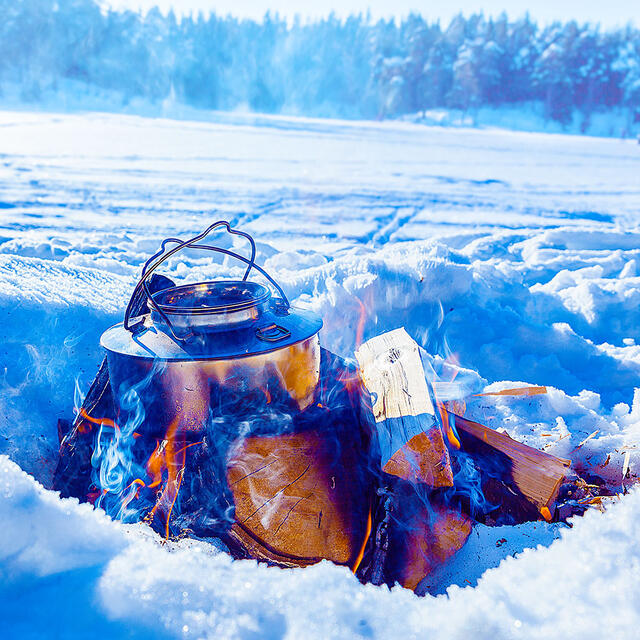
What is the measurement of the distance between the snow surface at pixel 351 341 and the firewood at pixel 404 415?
1.21 ft

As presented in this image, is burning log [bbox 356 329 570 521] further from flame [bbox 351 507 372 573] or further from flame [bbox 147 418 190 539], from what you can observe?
flame [bbox 147 418 190 539]

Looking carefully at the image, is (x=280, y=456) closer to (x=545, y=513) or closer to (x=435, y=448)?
(x=435, y=448)

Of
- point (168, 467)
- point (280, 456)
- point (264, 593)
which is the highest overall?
point (264, 593)

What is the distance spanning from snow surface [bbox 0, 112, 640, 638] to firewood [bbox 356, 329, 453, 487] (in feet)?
1.21

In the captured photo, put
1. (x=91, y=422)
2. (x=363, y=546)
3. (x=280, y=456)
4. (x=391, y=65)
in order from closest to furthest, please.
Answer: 1. (x=363, y=546)
2. (x=280, y=456)
3. (x=91, y=422)
4. (x=391, y=65)

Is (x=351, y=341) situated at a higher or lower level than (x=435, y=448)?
lower

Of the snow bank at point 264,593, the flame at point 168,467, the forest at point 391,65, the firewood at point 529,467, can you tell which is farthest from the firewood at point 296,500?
the forest at point 391,65

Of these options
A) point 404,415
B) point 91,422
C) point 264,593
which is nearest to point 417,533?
point 404,415

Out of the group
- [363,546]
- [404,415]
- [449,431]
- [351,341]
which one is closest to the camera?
[363,546]

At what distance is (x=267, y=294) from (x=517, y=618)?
150cm

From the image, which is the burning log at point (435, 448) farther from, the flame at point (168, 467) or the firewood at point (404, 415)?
the flame at point (168, 467)

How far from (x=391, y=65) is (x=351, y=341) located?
5204 cm

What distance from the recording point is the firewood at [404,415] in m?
1.76

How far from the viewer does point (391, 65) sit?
4825 cm
